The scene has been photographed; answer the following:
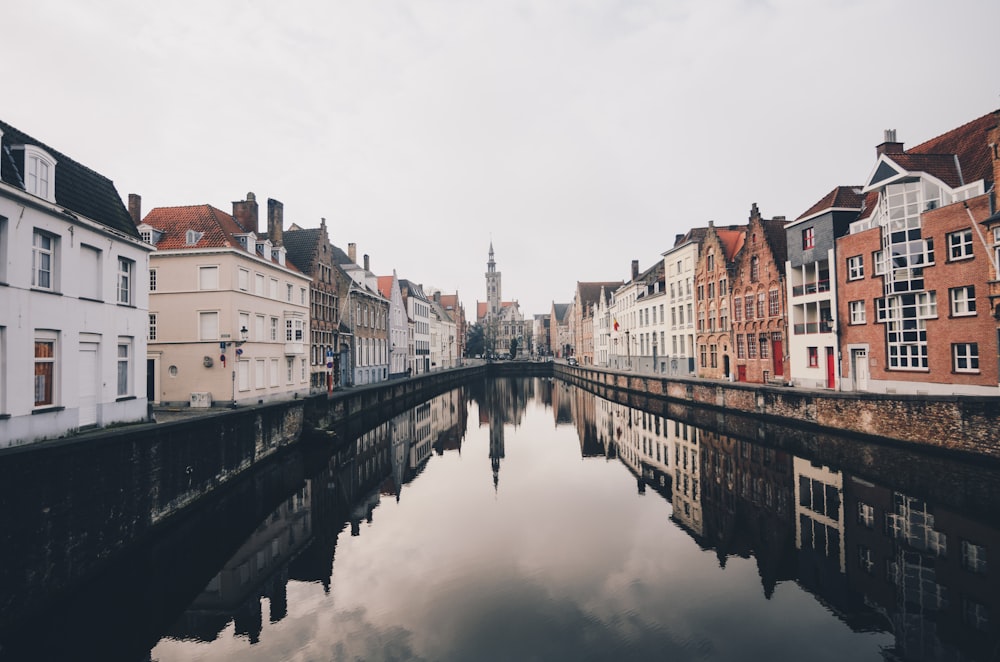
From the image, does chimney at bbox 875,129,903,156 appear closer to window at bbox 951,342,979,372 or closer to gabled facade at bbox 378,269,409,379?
window at bbox 951,342,979,372

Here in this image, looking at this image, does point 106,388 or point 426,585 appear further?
point 106,388

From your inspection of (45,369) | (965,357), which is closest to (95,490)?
(45,369)

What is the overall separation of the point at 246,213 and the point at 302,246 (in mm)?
6429

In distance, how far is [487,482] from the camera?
2058cm

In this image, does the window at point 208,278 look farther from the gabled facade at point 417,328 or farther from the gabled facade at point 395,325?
the gabled facade at point 417,328

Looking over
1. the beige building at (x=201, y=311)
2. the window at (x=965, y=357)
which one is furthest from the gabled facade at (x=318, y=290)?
the window at (x=965, y=357)

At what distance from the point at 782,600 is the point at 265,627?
31.6 ft

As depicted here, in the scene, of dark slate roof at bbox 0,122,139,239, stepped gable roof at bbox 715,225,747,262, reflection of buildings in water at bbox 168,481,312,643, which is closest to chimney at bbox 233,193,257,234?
dark slate roof at bbox 0,122,139,239

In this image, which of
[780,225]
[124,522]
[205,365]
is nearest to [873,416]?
[780,225]

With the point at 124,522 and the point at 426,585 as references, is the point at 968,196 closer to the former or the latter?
the point at 426,585

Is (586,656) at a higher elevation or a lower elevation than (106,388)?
lower

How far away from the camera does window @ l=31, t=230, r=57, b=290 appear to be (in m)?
13.2

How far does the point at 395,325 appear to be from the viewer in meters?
59.0

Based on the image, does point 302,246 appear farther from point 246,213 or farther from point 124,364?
point 124,364
